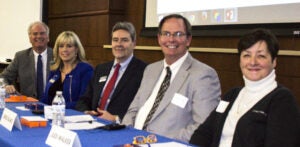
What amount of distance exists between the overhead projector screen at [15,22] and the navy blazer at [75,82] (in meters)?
2.95

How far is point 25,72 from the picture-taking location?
4.39 metres

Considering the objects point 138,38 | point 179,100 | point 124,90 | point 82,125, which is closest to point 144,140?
point 82,125

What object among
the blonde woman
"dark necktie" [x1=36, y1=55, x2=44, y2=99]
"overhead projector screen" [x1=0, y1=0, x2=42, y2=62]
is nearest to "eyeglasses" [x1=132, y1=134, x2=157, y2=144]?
the blonde woman

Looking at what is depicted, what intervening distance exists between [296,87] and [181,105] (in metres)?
1.34

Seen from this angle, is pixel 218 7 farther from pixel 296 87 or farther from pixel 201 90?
pixel 201 90

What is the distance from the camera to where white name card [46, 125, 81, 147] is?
5.26 feet

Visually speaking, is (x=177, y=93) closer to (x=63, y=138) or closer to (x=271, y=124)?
(x=271, y=124)

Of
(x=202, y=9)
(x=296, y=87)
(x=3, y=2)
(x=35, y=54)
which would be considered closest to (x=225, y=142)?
(x=296, y=87)

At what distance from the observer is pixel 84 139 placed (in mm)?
1849

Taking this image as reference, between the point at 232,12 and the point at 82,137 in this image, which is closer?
the point at 82,137

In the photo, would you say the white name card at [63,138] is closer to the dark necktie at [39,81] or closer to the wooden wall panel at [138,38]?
the wooden wall panel at [138,38]

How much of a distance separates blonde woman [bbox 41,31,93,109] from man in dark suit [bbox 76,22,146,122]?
23 centimetres

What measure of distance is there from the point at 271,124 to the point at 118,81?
5.30 ft

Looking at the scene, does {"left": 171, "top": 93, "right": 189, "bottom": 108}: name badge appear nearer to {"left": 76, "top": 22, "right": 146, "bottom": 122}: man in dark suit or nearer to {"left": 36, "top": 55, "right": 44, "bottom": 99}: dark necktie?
{"left": 76, "top": 22, "right": 146, "bottom": 122}: man in dark suit
